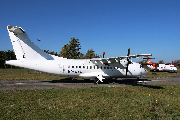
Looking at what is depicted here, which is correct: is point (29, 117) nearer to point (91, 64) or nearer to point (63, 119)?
point (63, 119)

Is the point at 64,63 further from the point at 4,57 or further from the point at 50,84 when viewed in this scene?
the point at 4,57

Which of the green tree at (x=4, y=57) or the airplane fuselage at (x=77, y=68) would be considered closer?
the airplane fuselage at (x=77, y=68)

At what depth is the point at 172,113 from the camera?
8.05 meters

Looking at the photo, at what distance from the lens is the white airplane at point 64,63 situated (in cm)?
1777

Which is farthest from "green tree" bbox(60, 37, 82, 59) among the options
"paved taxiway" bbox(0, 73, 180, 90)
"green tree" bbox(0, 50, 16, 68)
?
"green tree" bbox(0, 50, 16, 68)

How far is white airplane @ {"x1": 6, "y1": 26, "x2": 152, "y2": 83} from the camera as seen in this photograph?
699 inches

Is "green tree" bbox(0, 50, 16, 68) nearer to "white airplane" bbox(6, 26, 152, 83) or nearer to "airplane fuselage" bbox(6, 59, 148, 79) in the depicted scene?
"white airplane" bbox(6, 26, 152, 83)

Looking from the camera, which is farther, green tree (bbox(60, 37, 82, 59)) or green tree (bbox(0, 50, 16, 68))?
green tree (bbox(0, 50, 16, 68))

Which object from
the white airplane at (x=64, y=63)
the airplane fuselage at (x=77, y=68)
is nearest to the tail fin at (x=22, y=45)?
the white airplane at (x=64, y=63)

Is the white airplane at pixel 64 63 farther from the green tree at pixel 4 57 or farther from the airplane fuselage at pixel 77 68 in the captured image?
the green tree at pixel 4 57

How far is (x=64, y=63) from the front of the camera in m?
19.6

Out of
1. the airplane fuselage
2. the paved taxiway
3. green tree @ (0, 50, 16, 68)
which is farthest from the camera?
green tree @ (0, 50, 16, 68)

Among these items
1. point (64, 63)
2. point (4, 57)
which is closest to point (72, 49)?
point (64, 63)

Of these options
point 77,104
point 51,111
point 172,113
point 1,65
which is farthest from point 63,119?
point 1,65
